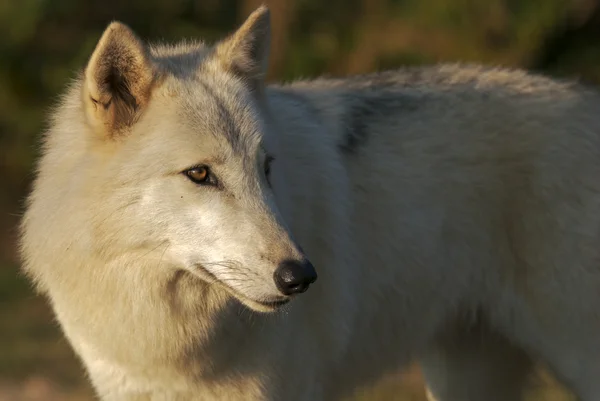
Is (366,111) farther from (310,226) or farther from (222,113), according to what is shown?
(222,113)

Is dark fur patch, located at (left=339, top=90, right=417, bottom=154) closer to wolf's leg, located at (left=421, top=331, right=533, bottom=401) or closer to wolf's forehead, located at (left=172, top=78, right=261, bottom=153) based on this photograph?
wolf's forehead, located at (left=172, top=78, right=261, bottom=153)

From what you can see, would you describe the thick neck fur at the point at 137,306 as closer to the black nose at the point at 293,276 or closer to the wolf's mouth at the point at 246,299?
the wolf's mouth at the point at 246,299

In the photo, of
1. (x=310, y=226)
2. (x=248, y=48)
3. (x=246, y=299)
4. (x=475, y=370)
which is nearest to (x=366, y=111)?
(x=310, y=226)

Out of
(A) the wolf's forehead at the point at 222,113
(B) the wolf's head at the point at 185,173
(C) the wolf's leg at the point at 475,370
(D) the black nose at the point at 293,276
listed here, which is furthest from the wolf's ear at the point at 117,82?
Result: (C) the wolf's leg at the point at 475,370

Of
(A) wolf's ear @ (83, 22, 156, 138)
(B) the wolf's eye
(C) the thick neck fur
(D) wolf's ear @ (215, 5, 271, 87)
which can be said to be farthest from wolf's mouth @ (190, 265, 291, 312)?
(D) wolf's ear @ (215, 5, 271, 87)

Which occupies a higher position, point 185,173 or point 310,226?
point 185,173

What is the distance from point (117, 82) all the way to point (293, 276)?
3.41ft

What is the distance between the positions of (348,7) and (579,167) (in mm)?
7447

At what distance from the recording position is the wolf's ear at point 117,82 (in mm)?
3686

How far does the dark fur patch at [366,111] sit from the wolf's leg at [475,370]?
1.33 m

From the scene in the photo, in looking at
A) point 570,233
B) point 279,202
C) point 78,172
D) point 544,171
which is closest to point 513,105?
point 544,171

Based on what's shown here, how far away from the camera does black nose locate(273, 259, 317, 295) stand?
11.3 feet

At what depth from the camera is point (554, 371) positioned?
494 cm

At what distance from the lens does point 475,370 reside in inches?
217
